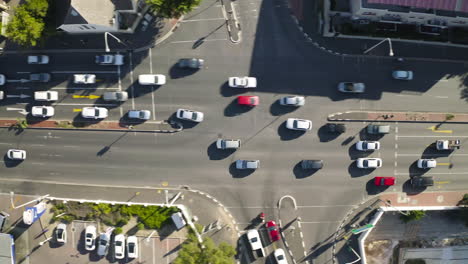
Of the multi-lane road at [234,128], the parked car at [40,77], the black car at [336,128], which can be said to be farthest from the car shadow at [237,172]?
the parked car at [40,77]

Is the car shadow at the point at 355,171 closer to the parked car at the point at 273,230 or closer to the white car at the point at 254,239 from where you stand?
the parked car at the point at 273,230

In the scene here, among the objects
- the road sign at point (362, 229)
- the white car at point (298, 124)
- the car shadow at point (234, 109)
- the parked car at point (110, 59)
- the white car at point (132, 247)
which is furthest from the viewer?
the car shadow at point (234, 109)

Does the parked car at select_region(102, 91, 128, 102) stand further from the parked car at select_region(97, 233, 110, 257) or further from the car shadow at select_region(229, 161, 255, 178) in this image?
the parked car at select_region(97, 233, 110, 257)

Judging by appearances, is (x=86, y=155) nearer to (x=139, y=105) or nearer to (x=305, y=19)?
(x=139, y=105)

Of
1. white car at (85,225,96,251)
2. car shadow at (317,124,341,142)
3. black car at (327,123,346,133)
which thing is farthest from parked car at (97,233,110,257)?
black car at (327,123,346,133)

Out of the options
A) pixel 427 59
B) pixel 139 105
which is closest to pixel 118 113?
pixel 139 105

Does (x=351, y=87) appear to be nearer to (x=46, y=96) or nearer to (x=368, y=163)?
(x=368, y=163)
